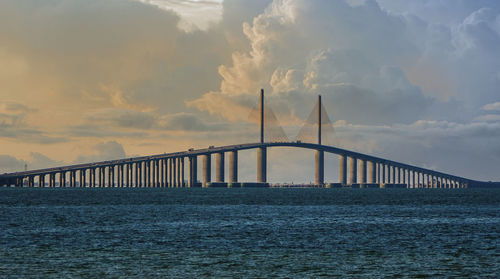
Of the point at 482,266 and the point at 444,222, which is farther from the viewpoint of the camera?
the point at 444,222

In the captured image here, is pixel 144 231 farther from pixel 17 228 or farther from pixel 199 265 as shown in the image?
pixel 199 265

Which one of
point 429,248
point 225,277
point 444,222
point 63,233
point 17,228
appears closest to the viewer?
point 225,277

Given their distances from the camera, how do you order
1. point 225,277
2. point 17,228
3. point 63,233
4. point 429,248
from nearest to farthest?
1. point 225,277
2. point 429,248
3. point 63,233
4. point 17,228

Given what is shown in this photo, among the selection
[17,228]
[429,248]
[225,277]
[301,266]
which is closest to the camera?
[225,277]

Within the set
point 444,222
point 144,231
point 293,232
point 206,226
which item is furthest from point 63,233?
point 444,222

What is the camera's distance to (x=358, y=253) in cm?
4047

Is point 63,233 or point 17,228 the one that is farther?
→ point 17,228

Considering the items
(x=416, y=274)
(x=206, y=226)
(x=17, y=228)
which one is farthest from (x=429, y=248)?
(x=17, y=228)

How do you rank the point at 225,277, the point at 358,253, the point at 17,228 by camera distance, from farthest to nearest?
the point at 17,228
the point at 358,253
the point at 225,277

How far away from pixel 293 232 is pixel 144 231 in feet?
35.0

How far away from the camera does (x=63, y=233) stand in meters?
51.9

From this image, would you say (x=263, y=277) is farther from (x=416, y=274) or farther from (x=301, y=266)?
(x=416, y=274)

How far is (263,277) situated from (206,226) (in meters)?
27.0

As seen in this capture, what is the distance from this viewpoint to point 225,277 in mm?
32250
